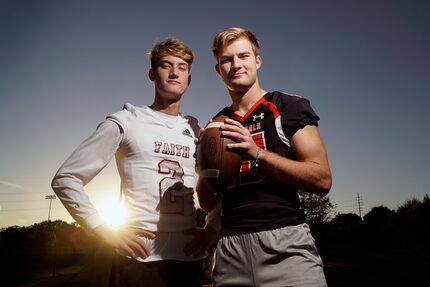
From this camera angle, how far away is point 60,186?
2965 mm

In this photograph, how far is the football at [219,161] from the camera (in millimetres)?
2600

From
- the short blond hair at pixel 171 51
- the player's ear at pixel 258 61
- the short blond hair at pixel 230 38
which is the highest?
the short blond hair at pixel 171 51

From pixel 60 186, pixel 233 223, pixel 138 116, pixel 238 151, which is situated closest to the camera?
pixel 238 151

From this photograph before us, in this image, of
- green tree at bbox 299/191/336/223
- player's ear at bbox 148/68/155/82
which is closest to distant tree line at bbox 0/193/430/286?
green tree at bbox 299/191/336/223

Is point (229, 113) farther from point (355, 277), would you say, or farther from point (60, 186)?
point (355, 277)

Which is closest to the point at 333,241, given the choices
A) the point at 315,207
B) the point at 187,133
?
the point at 315,207

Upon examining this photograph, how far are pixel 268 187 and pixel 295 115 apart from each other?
0.60 m

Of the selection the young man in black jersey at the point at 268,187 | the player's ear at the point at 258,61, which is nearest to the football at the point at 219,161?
the young man in black jersey at the point at 268,187

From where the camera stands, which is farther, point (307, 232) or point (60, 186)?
point (60, 186)

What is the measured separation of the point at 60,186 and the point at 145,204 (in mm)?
751

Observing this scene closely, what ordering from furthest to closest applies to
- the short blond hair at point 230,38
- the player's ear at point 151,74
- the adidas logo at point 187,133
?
1. the player's ear at point 151,74
2. the adidas logo at point 187,133
3. the short blond hair at point 230,38

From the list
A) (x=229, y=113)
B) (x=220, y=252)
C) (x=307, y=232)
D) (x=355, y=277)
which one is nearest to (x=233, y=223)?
(x=220, y=252)

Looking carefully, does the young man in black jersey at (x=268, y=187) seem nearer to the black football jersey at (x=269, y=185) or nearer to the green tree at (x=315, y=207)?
the black football jersey at (x=269, y=185)

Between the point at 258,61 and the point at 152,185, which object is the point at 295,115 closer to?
the point at 258,61
